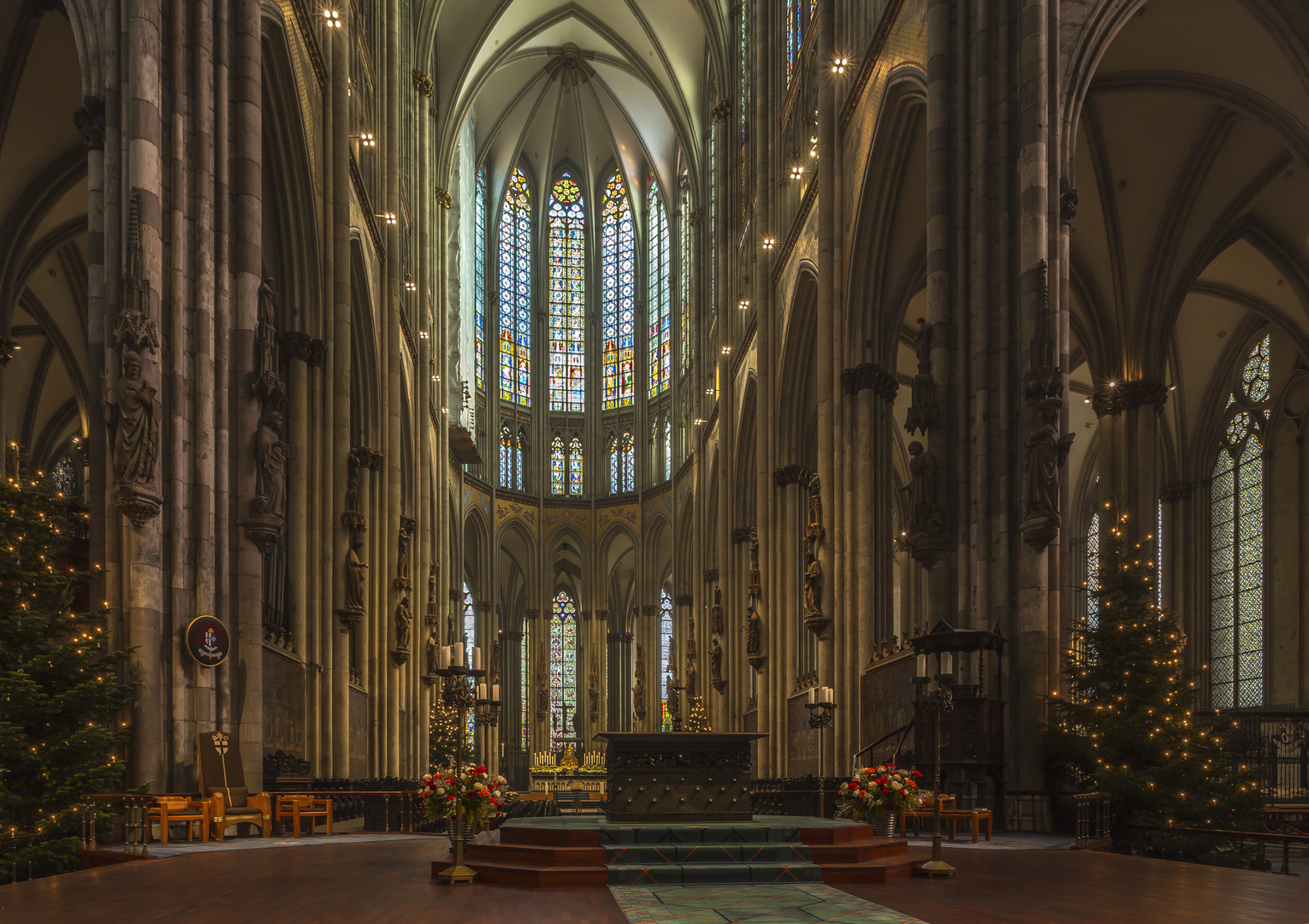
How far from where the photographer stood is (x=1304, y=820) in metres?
16.4

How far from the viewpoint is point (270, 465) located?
52.2 feet

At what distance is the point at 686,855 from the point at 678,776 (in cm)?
192

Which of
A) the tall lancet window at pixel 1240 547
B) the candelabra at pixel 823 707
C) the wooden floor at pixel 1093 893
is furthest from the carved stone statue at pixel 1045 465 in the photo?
the tall lancet window at pixel 1240 547

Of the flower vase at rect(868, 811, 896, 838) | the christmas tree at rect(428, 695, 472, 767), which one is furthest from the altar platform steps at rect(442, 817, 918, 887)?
the christmas tree at rect(428, 695, 472, 767)

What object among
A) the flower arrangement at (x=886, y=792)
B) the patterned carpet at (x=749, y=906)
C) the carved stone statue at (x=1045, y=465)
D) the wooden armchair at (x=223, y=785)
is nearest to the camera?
the patterned carpet at (x=749, y=906)

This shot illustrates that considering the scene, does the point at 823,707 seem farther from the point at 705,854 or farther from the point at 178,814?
the point at 178,814

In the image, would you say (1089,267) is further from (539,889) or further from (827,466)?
(539,889)

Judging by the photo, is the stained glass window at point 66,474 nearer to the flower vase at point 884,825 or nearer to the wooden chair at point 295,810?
the wooden chair at point 295,810

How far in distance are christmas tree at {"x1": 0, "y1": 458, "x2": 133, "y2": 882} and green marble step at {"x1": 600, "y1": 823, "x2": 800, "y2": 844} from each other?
15.5ft

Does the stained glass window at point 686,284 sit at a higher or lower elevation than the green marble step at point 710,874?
higher

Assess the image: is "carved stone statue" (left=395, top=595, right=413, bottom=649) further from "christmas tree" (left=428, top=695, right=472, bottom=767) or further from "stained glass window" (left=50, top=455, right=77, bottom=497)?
"stained glass window" (left=50, top=455, right=77, bottom=497)

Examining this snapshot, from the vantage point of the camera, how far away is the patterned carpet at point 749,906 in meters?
7.96

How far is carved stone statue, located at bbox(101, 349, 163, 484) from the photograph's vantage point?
43.2 ft

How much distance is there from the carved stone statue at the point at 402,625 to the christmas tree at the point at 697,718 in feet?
33.5
